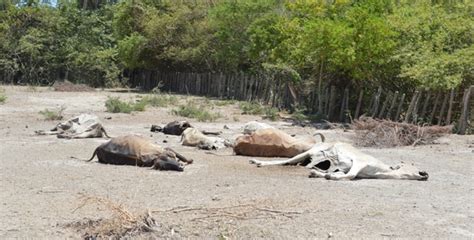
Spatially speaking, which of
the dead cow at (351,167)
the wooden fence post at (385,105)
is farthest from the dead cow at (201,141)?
the wooden fence post at (385,105)

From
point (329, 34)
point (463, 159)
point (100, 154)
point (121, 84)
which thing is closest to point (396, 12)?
point (329, 34)

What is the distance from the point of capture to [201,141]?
13.1 m

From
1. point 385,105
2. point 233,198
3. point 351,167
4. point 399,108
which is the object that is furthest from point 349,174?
point 385,105

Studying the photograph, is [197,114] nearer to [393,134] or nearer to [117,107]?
[117,107]

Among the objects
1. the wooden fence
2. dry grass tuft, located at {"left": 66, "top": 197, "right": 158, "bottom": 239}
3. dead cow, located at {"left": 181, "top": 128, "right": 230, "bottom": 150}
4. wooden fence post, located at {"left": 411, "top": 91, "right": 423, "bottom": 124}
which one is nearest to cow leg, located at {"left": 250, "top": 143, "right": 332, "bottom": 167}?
dead cow, located at {"left": 181, "top": 128, "right": 230, "bottom": 150}

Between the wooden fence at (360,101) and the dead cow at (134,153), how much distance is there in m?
9.49

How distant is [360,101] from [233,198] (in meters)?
13.2

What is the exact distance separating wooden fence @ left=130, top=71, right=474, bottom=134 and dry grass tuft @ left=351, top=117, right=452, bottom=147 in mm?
2820

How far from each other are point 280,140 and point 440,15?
11.0m

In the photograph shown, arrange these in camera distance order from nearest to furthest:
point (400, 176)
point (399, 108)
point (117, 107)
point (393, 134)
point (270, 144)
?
point (400, 176), point (270, 144), point (393, 134), point (399, 108), point (117, 107)

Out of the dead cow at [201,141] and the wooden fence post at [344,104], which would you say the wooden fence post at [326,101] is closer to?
the wooden fence post at [344,104]

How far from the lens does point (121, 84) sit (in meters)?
45.6

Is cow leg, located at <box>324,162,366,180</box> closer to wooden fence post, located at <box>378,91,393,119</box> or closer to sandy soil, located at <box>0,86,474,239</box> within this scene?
sandy soil, located at <box>0,86,474,239</box>

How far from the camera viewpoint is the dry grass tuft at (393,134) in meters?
14.2
